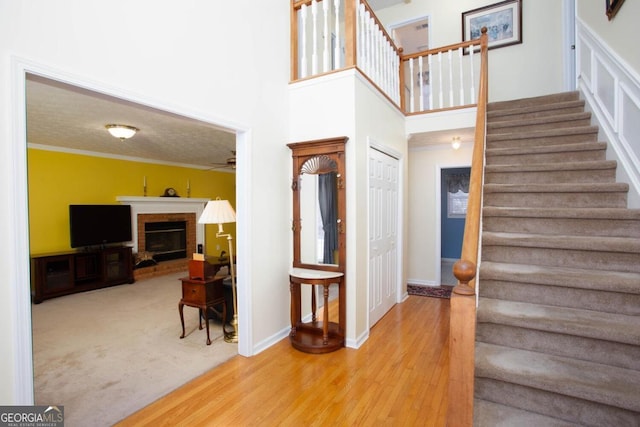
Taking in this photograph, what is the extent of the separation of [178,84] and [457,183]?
7.15 meters

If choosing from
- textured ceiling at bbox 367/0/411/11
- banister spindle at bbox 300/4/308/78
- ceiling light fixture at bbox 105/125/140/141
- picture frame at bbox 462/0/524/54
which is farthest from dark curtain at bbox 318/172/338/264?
textured ceiling at bbox 367/0/411/11

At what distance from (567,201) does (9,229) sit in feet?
11.3

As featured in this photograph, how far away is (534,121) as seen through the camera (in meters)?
3.19

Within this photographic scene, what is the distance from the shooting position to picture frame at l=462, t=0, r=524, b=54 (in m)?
4.88

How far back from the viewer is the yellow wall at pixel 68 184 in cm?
499

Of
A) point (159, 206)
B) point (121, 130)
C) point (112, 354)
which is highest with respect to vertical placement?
point (121, 130)

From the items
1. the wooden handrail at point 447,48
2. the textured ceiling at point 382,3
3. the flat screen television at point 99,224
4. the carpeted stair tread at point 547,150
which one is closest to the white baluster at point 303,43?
the wooden handrail at point 447,48

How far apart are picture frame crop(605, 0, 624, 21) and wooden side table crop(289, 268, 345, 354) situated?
9.53ft

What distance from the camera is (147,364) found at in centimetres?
274

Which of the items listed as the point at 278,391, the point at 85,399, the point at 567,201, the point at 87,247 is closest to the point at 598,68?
the point at 567,201

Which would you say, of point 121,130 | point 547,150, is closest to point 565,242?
point 547,150

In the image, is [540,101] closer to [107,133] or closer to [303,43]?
[303,43]

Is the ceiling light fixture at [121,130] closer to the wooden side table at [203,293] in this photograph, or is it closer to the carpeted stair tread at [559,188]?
the wooden side table at [203,293]

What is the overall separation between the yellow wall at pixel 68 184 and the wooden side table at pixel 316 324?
4.58 m
